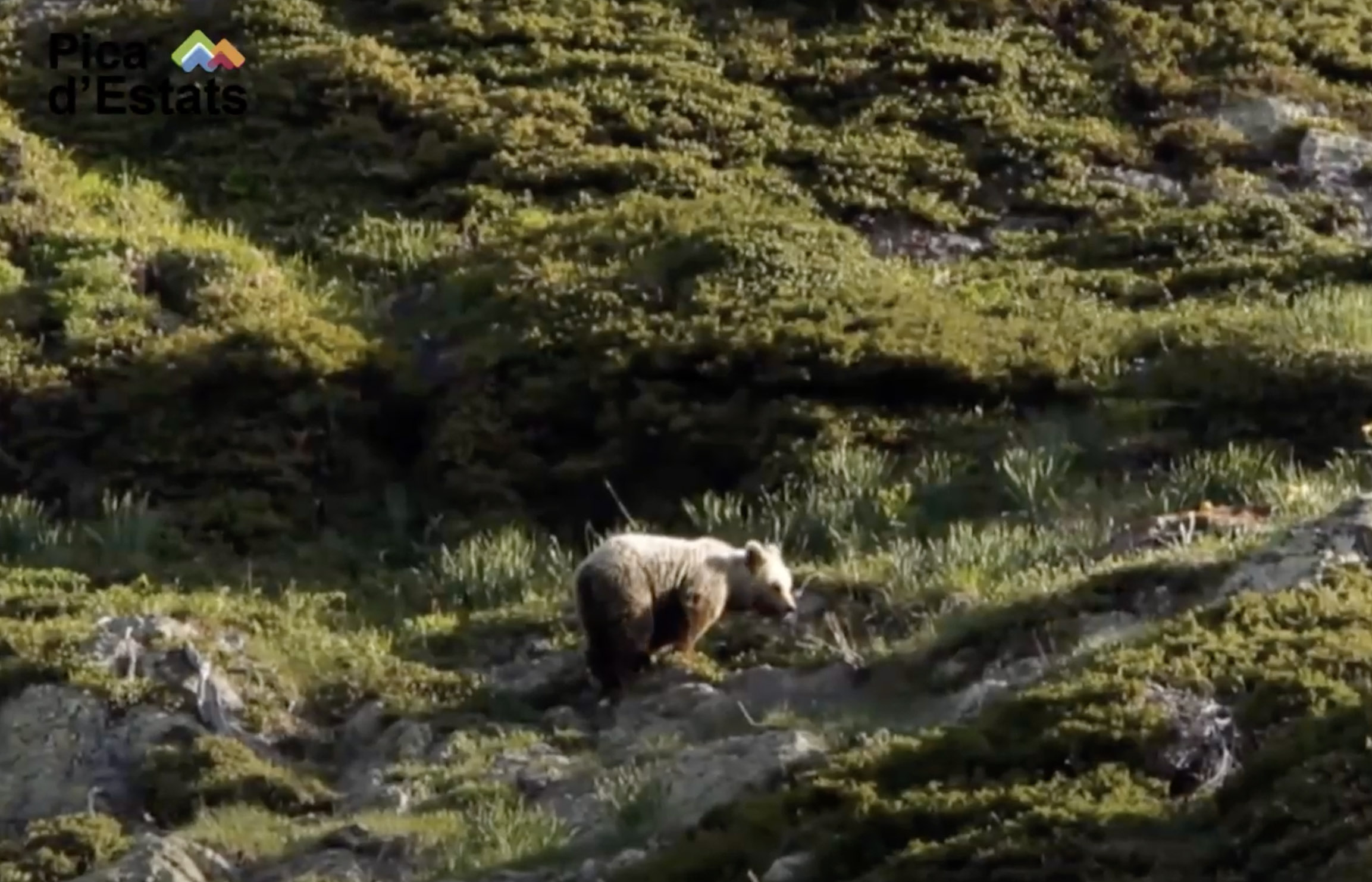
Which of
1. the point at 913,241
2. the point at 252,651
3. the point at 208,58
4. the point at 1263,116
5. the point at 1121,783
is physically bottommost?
the point at 252,651

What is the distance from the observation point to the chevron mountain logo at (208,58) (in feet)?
69.6

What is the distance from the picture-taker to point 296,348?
17.2 meters

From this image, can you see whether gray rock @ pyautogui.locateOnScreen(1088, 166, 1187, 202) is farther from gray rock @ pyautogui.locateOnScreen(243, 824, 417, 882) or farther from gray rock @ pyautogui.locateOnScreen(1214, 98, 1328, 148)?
gray rock @ pyautogui.locateOnScreen(243, 824, 417, 882)

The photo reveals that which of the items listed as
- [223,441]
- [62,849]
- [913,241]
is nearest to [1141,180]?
[913,241]

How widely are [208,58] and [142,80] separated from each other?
487mm

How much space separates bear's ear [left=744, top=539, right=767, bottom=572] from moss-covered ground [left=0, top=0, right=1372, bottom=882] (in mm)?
313

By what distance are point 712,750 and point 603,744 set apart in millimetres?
1033

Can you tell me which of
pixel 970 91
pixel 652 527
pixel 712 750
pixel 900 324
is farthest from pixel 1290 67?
pixel 712 750

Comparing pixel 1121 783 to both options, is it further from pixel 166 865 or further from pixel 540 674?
pixel 540 674

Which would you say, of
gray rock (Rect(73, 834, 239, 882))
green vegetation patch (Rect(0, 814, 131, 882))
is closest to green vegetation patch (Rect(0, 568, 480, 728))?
green vegetation patch (Rect(0, 814, 131, 882))

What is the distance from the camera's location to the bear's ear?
13.7 meters

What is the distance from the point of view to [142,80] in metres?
21.2

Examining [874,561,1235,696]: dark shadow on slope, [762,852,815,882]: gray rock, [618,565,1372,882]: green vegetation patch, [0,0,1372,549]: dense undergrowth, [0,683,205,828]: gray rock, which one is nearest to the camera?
[618,565,1372,882]: green vegetation patch

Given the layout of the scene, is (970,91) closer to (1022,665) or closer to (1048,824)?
(1022,665)
